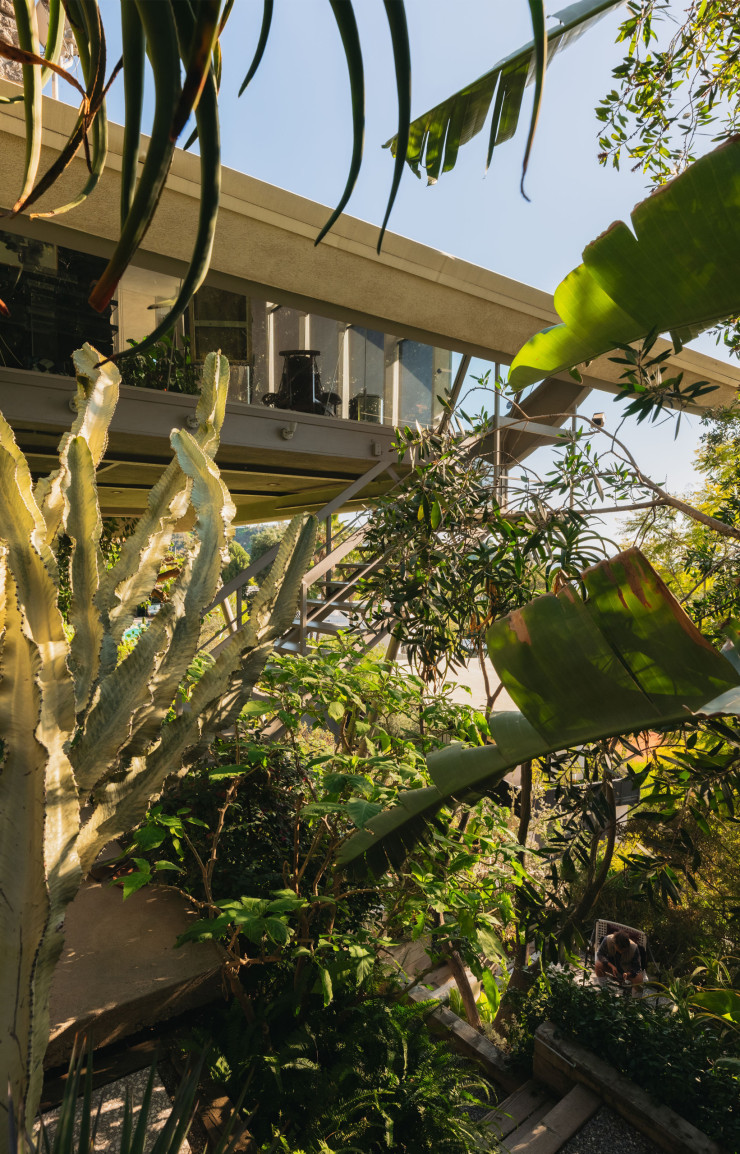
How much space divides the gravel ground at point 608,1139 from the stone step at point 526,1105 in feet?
0.88

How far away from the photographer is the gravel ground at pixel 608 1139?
3.19 m

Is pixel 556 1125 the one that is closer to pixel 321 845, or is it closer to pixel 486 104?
pixel 321 845

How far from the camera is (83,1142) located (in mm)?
1192

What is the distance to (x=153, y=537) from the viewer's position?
207 centimetres

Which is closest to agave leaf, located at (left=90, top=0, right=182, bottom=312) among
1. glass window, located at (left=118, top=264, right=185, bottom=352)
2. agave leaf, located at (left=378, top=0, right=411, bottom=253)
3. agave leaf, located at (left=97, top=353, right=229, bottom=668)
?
agave leaf, located at (left=378, top=0, right=411, bottom=253)

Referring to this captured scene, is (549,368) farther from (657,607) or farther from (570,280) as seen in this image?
(657,607)

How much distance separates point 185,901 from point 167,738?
1.75 metres

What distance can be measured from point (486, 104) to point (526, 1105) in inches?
190

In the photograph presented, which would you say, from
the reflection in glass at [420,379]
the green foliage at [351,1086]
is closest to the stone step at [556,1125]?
the green foliage at [351,1086]

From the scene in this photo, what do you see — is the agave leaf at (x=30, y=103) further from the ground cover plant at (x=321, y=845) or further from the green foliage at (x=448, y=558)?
the green foliage at (x=448, y=558)

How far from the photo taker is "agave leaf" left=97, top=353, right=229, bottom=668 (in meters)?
1.94

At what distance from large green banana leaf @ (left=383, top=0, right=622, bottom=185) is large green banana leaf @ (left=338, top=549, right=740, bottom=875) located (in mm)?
1665

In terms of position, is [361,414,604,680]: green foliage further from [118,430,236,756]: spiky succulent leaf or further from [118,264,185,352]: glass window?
[118,264,185,352]: glass window

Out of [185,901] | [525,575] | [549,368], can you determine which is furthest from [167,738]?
[525,575]
